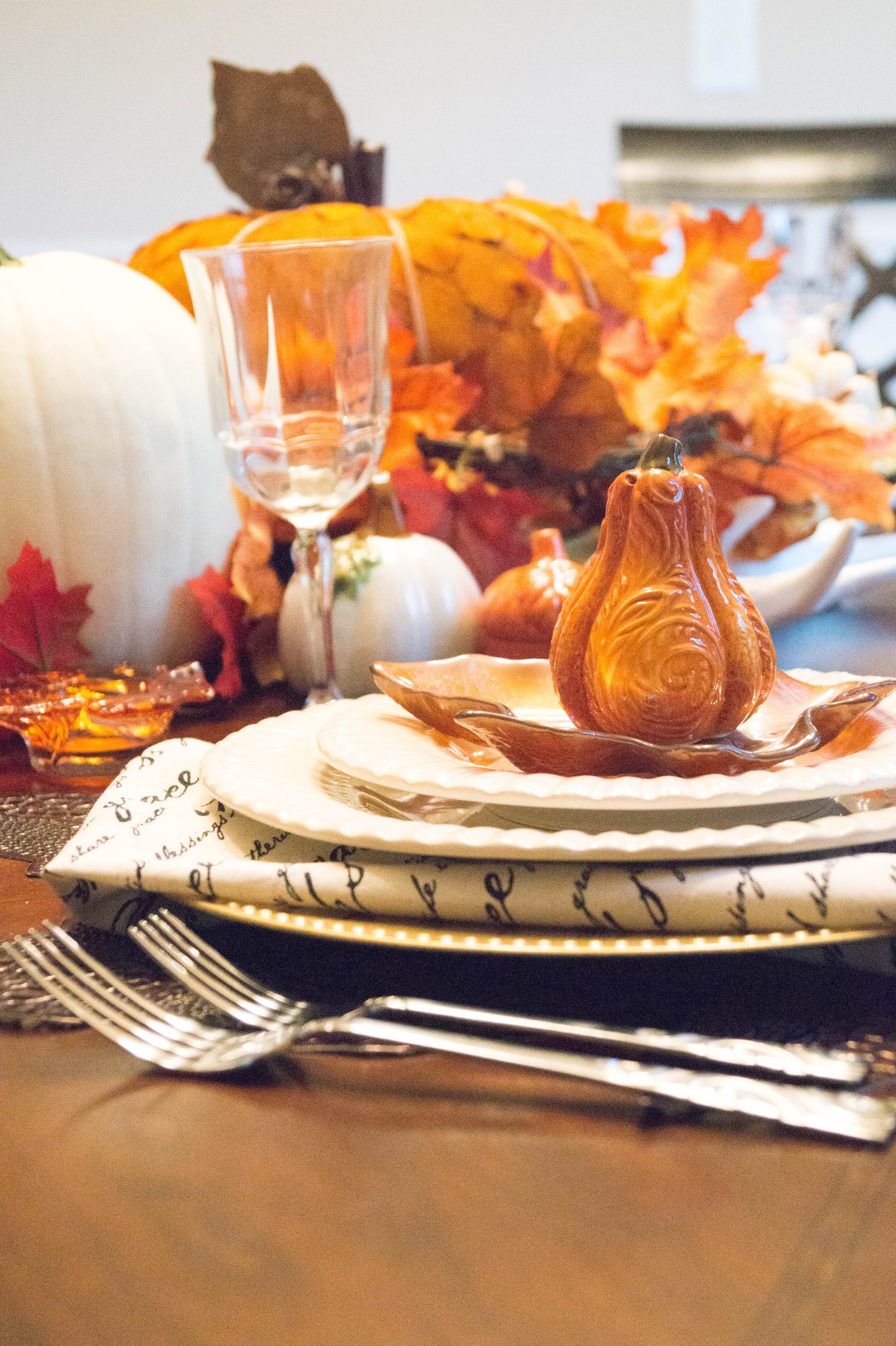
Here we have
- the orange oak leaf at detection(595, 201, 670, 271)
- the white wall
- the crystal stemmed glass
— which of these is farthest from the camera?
the white wall

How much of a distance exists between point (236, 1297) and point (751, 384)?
2.47 feet

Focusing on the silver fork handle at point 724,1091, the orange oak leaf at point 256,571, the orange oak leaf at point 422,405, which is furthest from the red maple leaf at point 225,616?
the silver fork handle at point 724,1091

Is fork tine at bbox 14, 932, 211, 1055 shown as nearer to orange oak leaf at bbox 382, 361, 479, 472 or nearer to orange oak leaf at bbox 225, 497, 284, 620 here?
orange oak leaf at bbox 225, 497, 284, 620

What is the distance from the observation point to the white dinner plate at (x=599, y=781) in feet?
1.12

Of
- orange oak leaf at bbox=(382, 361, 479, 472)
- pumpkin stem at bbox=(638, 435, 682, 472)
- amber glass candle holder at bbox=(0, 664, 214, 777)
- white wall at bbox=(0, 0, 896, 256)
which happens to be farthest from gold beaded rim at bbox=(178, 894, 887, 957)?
white wall at bbox=(0, 0, 896, 256)

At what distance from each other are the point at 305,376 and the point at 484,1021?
0.39 meters

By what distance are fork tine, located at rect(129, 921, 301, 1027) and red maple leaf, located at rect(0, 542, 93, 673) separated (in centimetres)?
36

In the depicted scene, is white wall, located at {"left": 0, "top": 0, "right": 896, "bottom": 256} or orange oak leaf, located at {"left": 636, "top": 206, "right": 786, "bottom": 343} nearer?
orange oak leaf, located at {"left": 636, "top": 206, "right": 786, "bottom": 343}

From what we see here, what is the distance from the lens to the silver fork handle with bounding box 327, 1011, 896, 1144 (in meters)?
0.26

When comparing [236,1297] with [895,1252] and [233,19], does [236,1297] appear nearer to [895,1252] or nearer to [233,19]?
[895,1252]

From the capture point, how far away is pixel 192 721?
678mm

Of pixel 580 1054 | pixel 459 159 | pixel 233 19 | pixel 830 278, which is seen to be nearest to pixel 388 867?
pixel 580 1054

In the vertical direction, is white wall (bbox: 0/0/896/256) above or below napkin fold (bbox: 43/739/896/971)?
above

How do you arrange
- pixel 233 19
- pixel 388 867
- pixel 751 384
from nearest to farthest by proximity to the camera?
pixel 388 867
pixel 751 384
pixel 233 19
